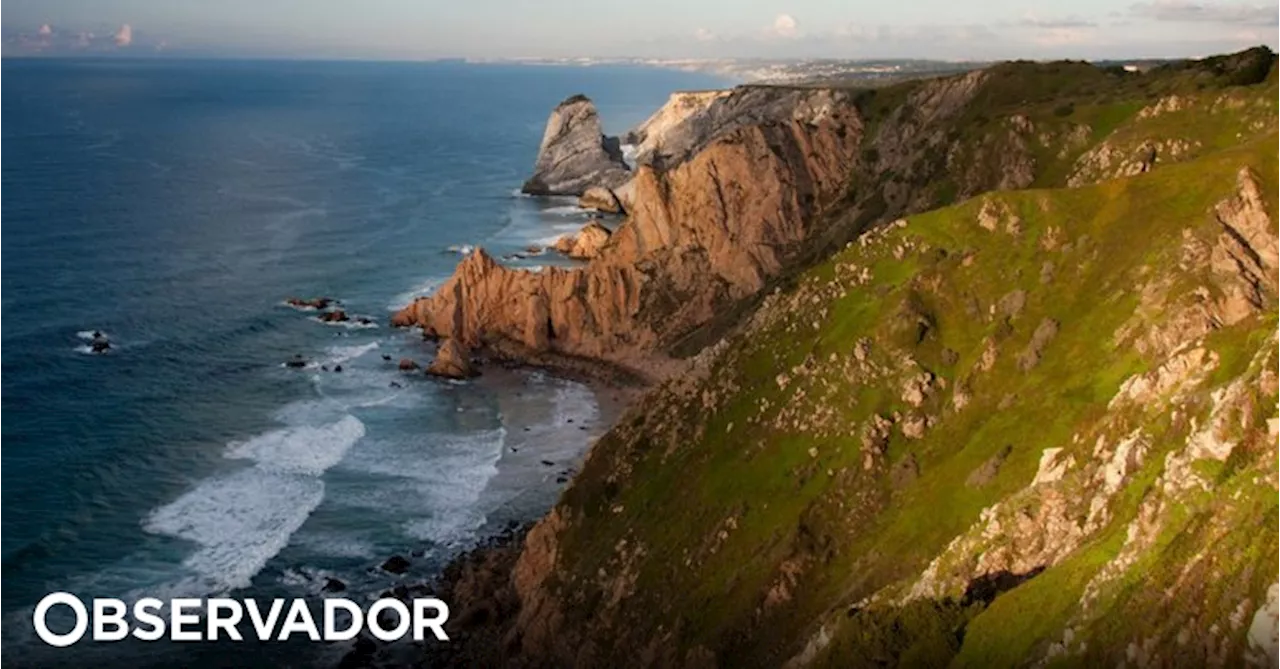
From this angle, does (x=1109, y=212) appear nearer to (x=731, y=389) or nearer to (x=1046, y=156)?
(x=731, y=389)

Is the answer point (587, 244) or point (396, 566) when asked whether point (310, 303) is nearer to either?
point (587, 244)

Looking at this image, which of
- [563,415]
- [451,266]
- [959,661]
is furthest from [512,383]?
[959,661]

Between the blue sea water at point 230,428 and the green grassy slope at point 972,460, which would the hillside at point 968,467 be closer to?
the green grassy slope at point 972,460

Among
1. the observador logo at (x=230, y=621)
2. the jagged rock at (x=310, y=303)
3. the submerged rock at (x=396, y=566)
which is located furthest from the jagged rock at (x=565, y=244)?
the observador logo at (x=230, y=621)

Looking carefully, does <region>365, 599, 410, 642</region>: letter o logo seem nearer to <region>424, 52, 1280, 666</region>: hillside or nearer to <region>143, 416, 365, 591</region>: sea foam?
<region>424, 52, 1280, 666</region>: hillside

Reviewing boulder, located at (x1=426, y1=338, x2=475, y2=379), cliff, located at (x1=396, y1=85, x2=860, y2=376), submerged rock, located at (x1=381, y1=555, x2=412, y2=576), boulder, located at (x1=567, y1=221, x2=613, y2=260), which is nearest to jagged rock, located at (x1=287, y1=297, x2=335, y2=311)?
cliff, located at (x1=396, y1=85, x2=860, y2=376)

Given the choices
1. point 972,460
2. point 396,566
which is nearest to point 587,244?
point 396,566
